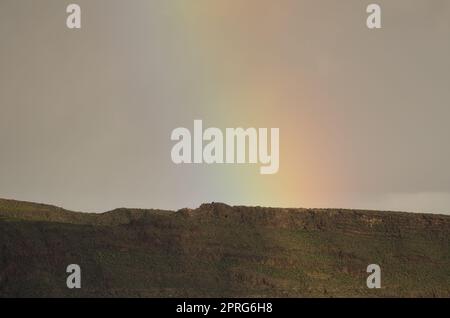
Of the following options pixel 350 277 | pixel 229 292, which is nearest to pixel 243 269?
pixel 229 292

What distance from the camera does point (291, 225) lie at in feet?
195

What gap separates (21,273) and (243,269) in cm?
1144

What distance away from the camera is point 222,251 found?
55.2 metres

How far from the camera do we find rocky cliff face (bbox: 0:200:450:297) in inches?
2061

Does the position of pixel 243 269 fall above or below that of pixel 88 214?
below

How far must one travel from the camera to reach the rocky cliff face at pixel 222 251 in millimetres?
52344

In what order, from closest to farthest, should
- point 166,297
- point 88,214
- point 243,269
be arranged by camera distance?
1. point 166,297
2. point 243,269
3. point 88,214

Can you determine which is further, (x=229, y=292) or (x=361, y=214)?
(x=361, y=214)
